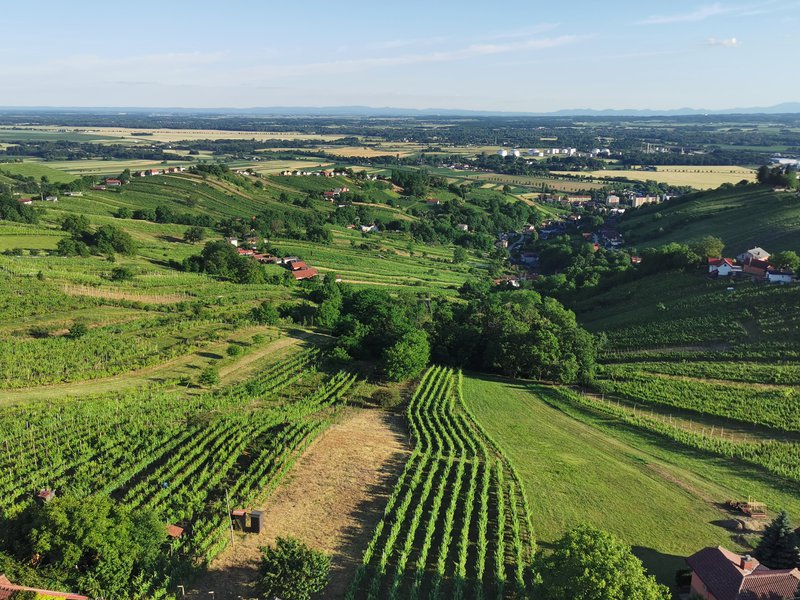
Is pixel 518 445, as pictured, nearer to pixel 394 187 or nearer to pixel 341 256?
pixel 341 256

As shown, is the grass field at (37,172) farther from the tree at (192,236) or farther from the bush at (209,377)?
the bush at (209,377)

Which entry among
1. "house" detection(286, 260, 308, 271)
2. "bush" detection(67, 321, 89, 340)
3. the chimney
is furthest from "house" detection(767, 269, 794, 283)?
"bush" detection(67, 321, 89, 340)

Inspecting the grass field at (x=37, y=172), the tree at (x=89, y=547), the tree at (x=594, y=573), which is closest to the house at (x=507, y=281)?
the tree at (x=594, y=573)

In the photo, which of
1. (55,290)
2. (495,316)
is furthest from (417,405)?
(55,290)

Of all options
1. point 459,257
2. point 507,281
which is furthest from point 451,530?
point 459,257

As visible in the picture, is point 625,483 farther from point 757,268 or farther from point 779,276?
point 757,268

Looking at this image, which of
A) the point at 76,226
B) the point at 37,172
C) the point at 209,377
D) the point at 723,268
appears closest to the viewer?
the point at 209,377
